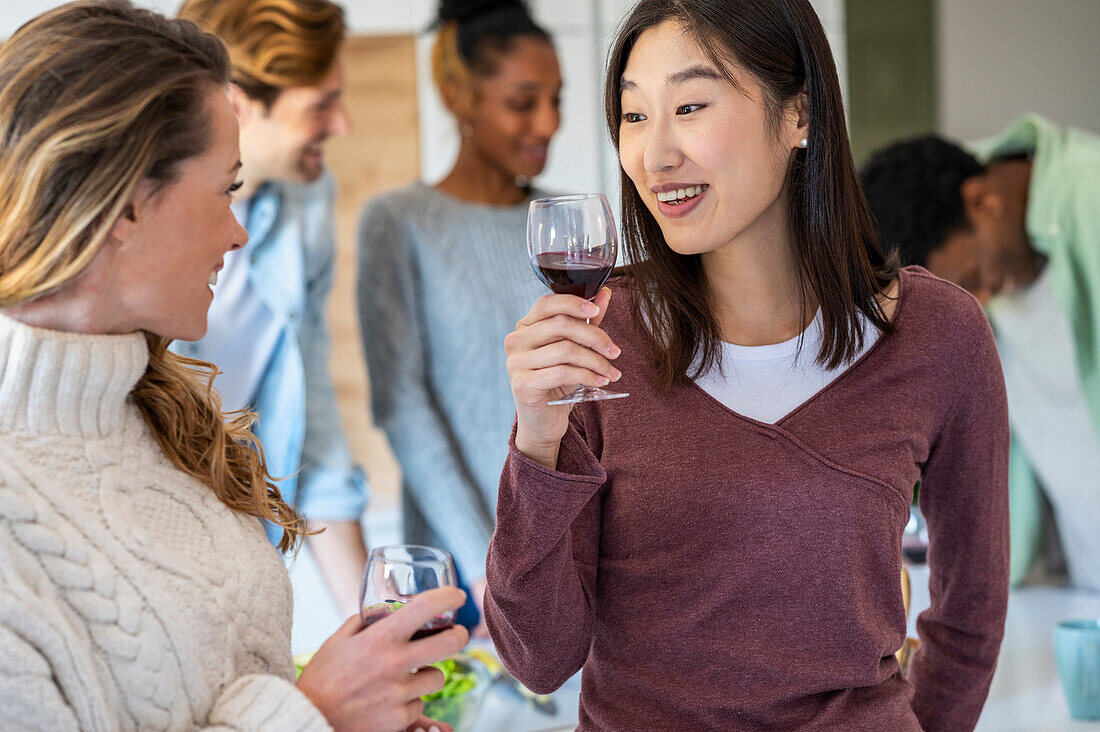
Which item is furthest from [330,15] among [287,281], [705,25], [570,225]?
[570,225]

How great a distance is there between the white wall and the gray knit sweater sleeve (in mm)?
1757

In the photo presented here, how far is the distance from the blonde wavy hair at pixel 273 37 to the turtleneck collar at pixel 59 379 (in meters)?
1.07

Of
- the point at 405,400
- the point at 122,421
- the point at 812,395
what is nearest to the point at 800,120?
the point at 812,395

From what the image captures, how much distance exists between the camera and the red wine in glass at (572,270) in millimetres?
1088

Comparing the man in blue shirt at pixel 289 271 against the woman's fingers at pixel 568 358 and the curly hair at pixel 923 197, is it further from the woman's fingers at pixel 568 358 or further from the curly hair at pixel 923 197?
the curly hair at pixel 923 197

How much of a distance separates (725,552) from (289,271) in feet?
3.86

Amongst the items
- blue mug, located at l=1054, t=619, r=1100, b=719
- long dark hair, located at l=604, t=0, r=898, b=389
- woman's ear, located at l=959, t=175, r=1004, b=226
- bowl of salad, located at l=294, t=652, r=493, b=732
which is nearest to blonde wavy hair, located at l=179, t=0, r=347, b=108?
long dark hair, located at l=604, t=0, r=898, b=389

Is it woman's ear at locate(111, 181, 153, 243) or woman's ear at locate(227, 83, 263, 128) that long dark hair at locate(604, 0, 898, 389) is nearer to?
woman's ear at locate(111, 181, 153, 243)

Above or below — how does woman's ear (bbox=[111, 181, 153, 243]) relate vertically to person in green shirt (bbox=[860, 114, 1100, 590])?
above

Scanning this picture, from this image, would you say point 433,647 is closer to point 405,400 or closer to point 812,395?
point 812,395

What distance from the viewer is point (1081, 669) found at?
69.0 inches

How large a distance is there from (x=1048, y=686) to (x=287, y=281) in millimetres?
1603

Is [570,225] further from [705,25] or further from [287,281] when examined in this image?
[287,281]

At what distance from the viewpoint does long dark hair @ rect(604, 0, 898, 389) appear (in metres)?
1.27
